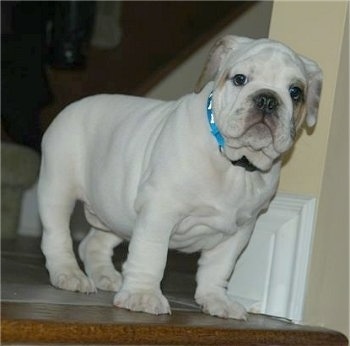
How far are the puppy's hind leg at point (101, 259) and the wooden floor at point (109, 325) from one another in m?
0.11

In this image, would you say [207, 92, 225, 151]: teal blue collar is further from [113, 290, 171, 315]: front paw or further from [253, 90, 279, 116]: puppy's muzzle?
[113, 290, 171, 315]: front paw

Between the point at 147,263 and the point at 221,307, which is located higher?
the point at 147,263

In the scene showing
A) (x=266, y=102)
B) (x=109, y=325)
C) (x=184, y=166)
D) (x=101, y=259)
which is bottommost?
(x=101, y=259)

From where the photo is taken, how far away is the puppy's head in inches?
69.6

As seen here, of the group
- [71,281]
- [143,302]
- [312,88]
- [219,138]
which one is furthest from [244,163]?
[71,281]

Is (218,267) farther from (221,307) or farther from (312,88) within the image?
(312,88)

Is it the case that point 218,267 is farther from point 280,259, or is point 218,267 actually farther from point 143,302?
point 143,302

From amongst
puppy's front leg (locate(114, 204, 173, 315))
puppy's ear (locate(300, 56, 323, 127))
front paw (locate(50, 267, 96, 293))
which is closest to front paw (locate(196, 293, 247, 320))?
puppy's front leg (locate(114, 204, 173, 315))

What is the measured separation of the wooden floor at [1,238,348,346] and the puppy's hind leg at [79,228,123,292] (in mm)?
106

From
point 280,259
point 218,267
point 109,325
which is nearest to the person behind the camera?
point 109,325

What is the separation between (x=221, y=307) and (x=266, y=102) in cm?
44

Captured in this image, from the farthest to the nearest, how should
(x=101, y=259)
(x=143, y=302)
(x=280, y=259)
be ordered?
1. (x=101, y=259)
2. (x=280, y=259)
3. (x=143, y=302)

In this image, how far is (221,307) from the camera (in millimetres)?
1882

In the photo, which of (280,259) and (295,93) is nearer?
Result: (295,93)
